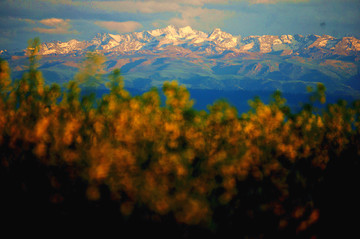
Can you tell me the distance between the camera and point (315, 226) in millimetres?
14438

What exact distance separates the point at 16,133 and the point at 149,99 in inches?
269

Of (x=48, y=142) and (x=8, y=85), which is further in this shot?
(x=8, y=85)

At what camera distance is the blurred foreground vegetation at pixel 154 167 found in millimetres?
11195

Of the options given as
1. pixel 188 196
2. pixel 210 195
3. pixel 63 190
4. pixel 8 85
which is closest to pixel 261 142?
pixel 210 195

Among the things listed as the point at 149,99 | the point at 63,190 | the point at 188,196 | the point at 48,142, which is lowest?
the point at 63,190

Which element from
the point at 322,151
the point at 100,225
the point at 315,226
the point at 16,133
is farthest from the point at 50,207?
the point at 322,151

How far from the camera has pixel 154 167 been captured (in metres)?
11.5

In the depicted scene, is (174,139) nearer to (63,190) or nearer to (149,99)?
(149,99)

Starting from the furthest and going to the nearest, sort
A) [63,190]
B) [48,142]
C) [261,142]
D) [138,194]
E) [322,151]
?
1. [322,151]
2. [261,142]
3. [48,142]
4. [63,190]
5. [138,194]

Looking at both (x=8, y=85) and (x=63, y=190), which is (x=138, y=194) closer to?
(x=63, y=190)

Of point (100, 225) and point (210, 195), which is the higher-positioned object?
point (210, 195)

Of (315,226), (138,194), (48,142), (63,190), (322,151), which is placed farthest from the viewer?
(322,151)

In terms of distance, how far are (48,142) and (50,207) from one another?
2.93 m

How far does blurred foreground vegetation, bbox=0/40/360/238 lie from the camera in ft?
36.7
